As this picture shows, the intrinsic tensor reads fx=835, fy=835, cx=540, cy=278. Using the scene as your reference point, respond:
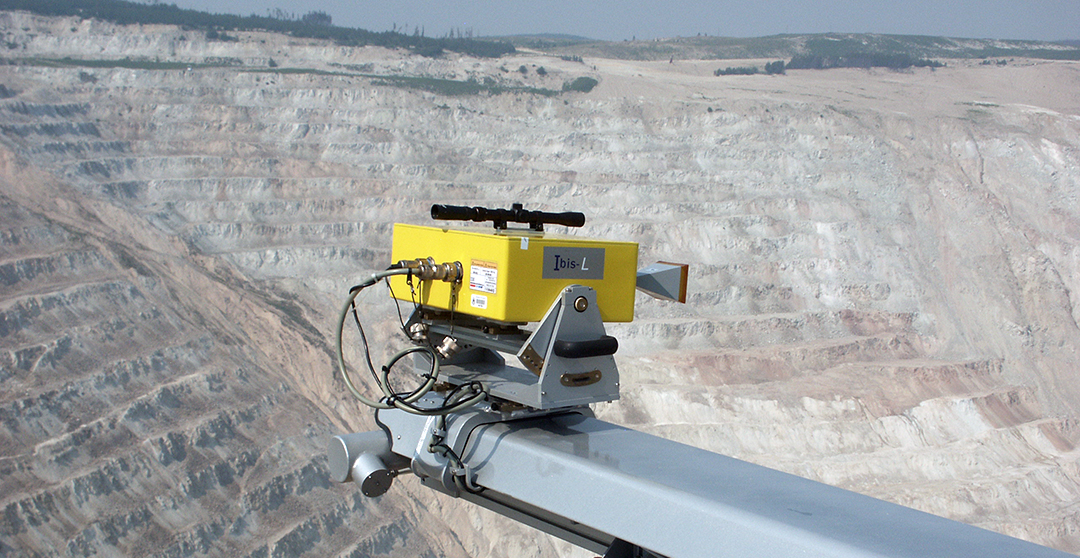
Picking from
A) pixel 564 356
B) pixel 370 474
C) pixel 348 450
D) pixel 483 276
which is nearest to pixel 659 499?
pixel 564 356

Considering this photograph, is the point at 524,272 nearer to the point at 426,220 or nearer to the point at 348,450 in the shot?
the point at 348,450

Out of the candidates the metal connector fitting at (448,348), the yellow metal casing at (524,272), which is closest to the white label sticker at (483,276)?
the yellow metal casing at (524,272)

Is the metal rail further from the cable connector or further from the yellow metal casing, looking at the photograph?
the cable connector

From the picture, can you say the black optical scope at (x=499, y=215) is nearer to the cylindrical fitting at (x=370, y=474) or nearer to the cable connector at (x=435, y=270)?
the cable connector at (x=435, y=270)

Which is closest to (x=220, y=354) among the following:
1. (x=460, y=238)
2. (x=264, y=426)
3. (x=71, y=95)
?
(x=264, y=426)

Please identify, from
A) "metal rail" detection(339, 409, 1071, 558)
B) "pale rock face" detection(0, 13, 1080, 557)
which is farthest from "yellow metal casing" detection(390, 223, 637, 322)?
"pale rock face" detection(0, 13, 1080, 557)

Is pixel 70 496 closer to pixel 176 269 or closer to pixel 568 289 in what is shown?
pixel 176 269

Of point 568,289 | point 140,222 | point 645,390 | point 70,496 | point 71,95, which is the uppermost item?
point 568,289

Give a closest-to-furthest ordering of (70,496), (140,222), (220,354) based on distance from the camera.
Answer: (70,496)
(220,354)
(140,222)
